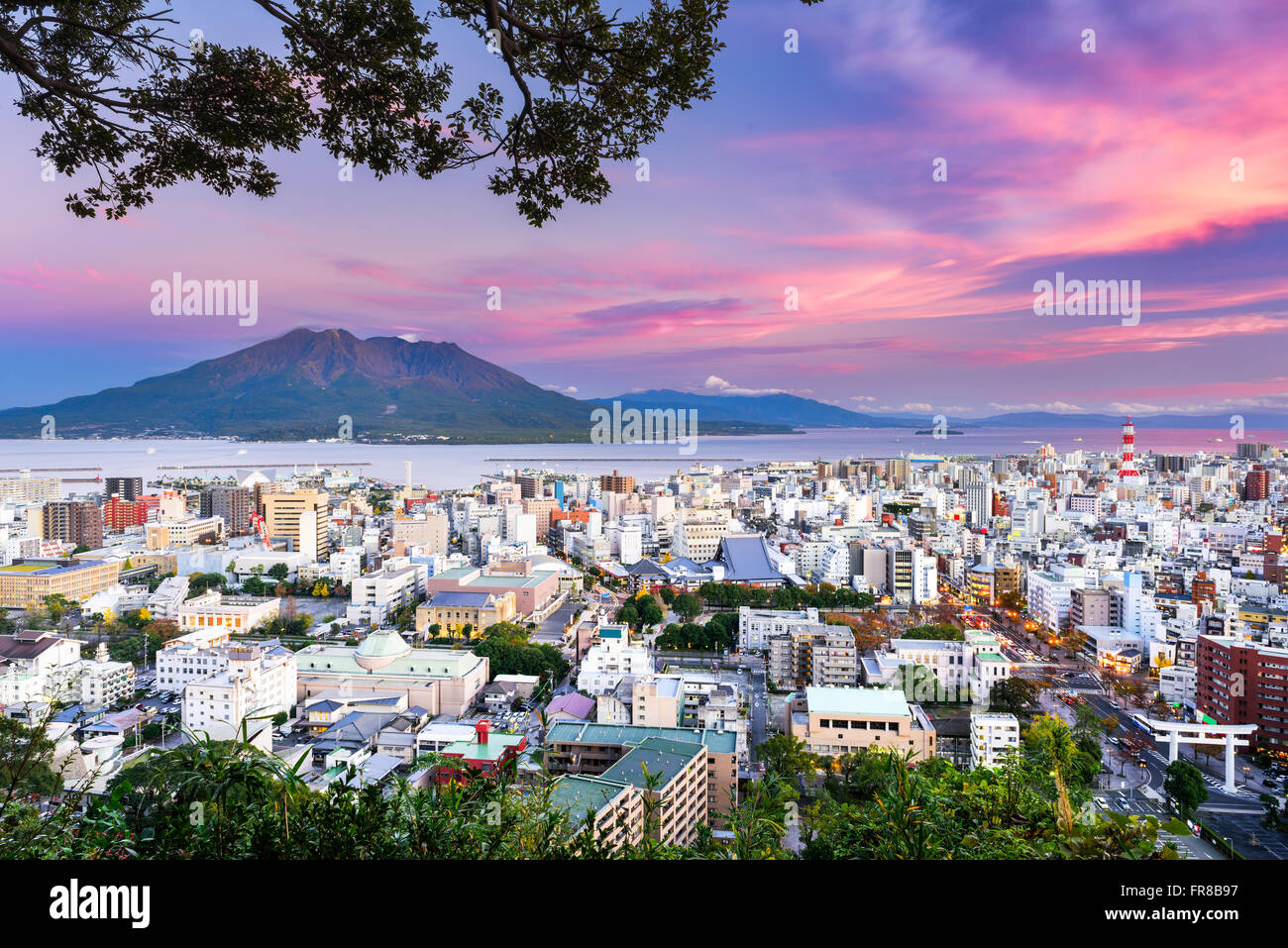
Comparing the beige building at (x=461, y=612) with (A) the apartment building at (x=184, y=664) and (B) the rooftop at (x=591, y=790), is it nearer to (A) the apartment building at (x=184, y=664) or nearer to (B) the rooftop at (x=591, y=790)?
(A) the apartment building at (x=184, y=664)

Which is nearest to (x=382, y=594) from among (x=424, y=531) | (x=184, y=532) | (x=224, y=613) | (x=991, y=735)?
(x=224, y=613)

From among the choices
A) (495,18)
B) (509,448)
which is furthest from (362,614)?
(509,448)

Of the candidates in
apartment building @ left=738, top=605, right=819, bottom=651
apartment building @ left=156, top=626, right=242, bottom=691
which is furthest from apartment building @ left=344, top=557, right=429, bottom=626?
apartment building @ left=738, top=605, right=819, bottom=651

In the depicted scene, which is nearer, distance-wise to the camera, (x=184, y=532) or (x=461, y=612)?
(x=461, y=612)

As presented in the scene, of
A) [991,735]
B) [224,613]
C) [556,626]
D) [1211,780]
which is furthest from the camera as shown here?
[556,626]

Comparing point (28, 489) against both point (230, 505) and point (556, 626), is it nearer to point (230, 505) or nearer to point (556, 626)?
point (230, 505)

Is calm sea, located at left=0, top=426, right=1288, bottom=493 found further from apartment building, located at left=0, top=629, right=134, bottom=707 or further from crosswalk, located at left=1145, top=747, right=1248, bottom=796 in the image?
→ apartment building, located at left=0, top=629, right=134, bottom=707
